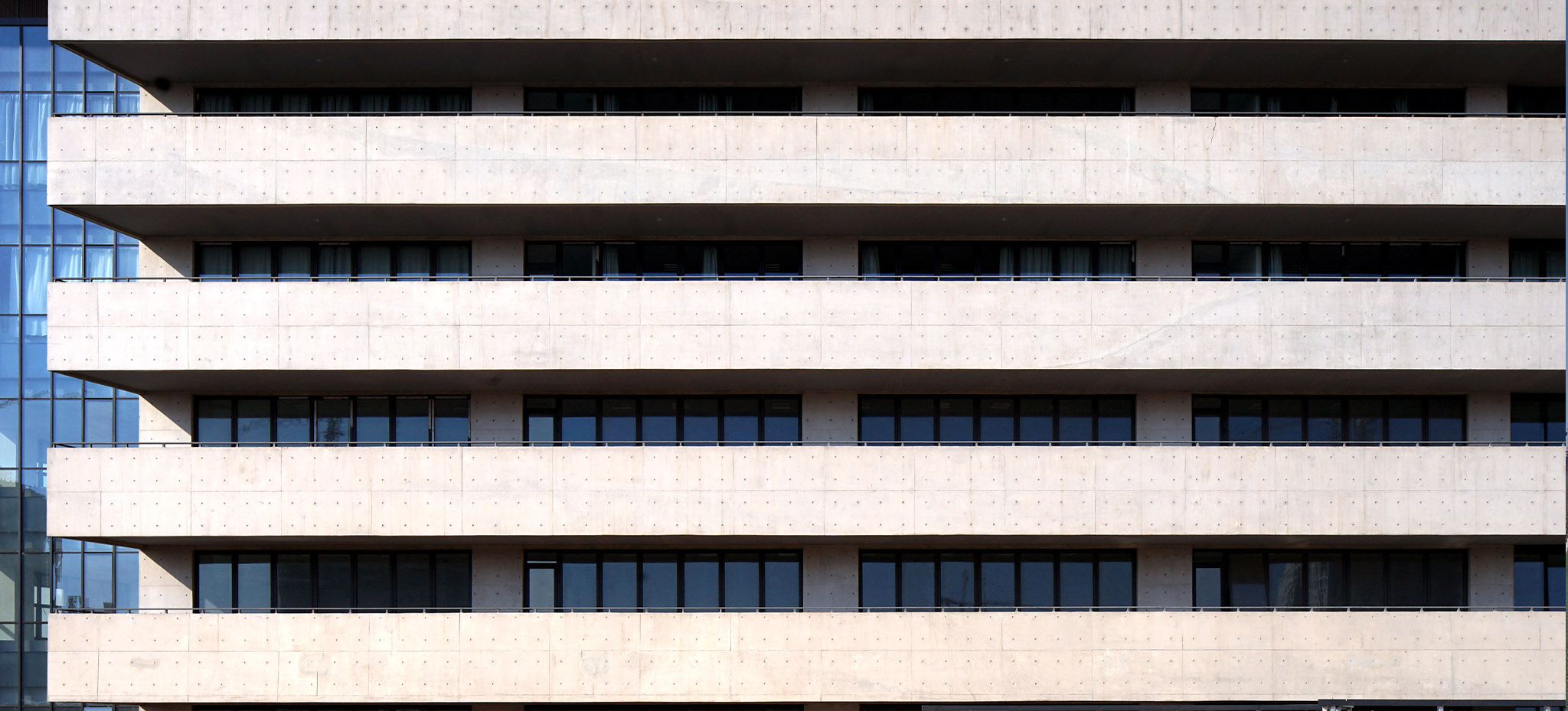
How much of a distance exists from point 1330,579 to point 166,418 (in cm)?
2489

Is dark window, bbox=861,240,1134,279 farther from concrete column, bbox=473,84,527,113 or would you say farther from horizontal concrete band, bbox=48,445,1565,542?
concrete column, bbox=473,84,527,113

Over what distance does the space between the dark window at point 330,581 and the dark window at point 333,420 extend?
2424 millimetres

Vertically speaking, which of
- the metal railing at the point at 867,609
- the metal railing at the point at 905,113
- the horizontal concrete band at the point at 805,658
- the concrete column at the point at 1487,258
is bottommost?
the horizontal concrete band at the point at 805,658

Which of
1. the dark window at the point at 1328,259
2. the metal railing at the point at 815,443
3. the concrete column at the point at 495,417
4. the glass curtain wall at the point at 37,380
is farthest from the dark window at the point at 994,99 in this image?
the glass curtain wall at the point at 37,380

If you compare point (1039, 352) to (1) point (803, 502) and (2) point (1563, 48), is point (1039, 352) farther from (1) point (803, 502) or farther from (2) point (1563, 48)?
(2) point (1563, 48)

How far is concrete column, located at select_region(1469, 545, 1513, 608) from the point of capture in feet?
78.0

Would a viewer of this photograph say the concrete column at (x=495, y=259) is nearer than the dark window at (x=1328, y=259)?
Yes

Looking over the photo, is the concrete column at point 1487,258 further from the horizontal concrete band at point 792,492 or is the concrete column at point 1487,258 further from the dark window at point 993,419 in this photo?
the dark window at point 993,419

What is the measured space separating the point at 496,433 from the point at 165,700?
804 centimetres

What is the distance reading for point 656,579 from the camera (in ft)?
79.6

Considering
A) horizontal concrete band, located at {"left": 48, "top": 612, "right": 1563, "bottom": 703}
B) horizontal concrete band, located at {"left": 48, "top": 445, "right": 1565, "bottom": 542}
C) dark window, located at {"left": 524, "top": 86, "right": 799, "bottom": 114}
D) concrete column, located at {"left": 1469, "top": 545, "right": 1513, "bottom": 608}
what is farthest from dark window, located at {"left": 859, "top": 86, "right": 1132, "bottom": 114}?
concrete column, located at {"left": 1469, "top": 545, "right": 1513, "bottom": 608}

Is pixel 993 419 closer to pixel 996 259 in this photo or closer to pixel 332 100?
pixel 996 259

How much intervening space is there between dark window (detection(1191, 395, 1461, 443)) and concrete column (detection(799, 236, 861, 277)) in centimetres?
795

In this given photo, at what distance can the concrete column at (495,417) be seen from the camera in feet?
78.9
